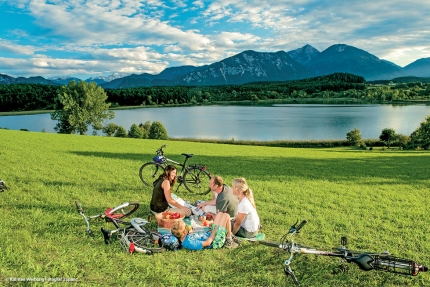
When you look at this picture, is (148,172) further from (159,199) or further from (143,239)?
(143,239)

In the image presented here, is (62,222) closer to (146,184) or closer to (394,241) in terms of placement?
(146,184)

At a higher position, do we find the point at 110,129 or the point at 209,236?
the point at 209,236

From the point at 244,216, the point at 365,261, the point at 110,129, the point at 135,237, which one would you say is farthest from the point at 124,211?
the point at 110,129

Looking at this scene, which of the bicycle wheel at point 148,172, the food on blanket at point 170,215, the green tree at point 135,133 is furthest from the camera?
the green tree at point 135,133

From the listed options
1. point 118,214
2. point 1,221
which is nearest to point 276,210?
point 118,214

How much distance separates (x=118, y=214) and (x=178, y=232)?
2807 millimetres

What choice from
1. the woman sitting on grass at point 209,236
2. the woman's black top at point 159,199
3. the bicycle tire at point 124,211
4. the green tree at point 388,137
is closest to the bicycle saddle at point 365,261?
the woman sitting on grass at point 209,236

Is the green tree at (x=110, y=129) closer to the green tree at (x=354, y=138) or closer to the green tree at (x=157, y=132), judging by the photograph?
the green tree at (x=157, y=132)

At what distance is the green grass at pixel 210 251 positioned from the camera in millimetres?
6676

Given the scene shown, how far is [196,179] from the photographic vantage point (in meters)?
13.4

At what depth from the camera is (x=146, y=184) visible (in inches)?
561

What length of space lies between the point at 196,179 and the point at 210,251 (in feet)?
18.7

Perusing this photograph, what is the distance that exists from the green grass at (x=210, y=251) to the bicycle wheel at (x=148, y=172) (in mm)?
512

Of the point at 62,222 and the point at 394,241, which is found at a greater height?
the point at 62,222
